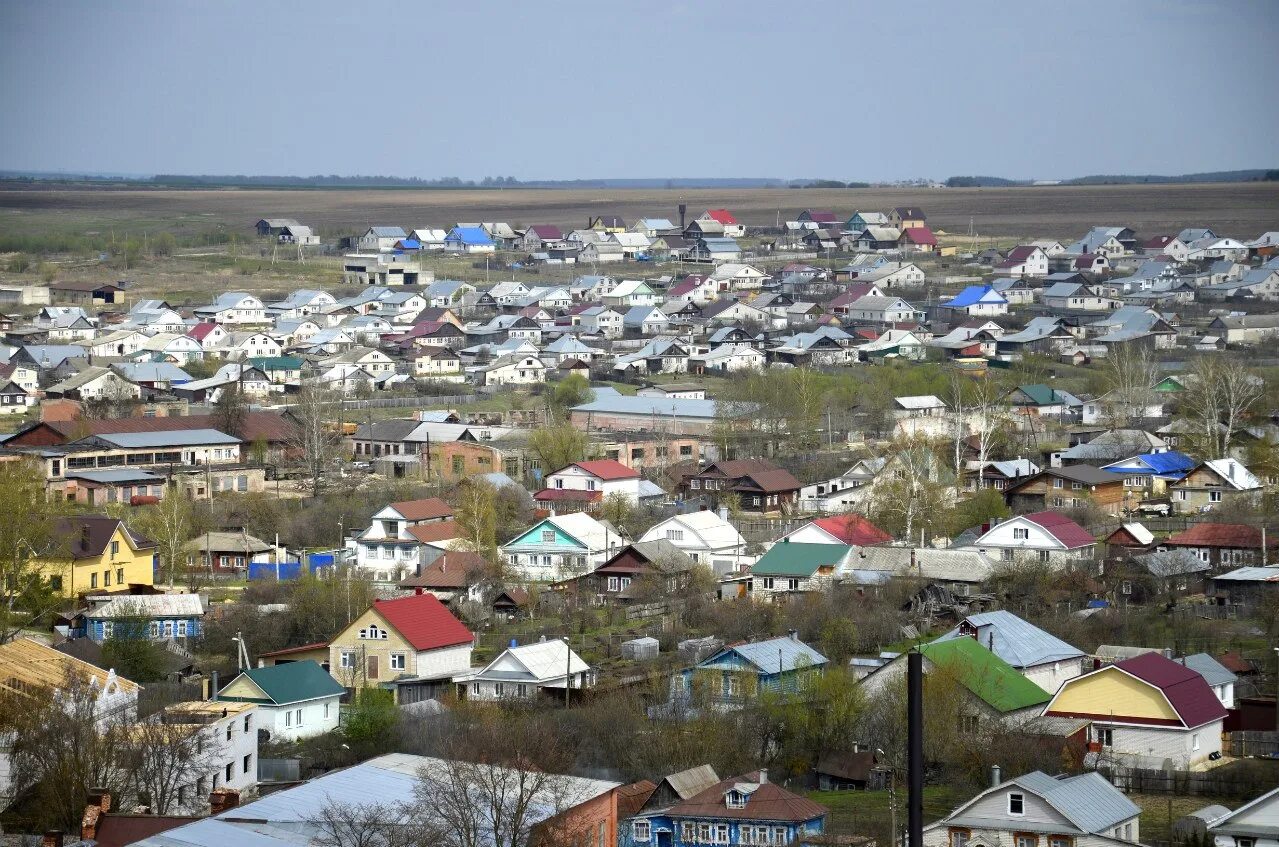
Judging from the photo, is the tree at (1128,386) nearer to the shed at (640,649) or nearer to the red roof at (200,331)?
the shed at (640,649)

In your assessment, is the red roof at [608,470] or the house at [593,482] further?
the red roof at [608,470]

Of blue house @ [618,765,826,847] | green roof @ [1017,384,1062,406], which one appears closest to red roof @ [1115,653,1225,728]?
blue house @ [618,765,826,847]

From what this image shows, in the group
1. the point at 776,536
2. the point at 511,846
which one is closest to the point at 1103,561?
the point at 776,536

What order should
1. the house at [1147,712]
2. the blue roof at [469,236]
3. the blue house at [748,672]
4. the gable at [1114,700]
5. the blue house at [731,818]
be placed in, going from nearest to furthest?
the blue house at [731,818], the house at [1147,712], the gable at [1114,700], the blue house at [748,672], the blue roof at [469,236]

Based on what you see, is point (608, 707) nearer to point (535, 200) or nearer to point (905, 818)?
point (905, 818)

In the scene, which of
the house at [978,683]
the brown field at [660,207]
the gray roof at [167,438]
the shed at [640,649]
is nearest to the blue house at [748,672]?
the house at [978,683]

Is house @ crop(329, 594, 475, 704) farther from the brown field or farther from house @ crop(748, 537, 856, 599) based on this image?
the brown field
